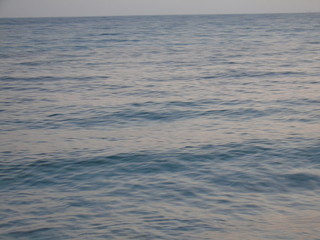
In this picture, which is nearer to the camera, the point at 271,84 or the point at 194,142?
the point at 194,142

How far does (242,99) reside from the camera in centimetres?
1816

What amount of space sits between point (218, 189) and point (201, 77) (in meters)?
15.6

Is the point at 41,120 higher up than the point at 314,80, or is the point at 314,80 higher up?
the point at 314,80

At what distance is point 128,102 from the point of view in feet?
59.0

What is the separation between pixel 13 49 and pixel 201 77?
76.3 feet

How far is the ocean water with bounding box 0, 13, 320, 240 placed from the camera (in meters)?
7.77

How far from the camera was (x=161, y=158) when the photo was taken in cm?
1120

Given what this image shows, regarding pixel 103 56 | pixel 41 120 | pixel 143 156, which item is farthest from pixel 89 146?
pixel 103 56

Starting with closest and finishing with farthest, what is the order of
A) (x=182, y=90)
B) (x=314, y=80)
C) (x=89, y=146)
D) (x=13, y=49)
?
(x=89, y=146) < (x=182, y=90) < (x=314, y=80) < (x=13, y=49)

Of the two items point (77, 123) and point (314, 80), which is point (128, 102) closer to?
point (77, 123)

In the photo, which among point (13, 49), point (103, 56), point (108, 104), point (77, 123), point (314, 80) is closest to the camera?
point (77, 123)

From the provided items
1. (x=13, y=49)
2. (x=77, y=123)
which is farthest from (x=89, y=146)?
(x=13, y=49)

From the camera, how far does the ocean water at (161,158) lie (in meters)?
7.77

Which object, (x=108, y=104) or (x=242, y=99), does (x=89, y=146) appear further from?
(x=242, y=99)
